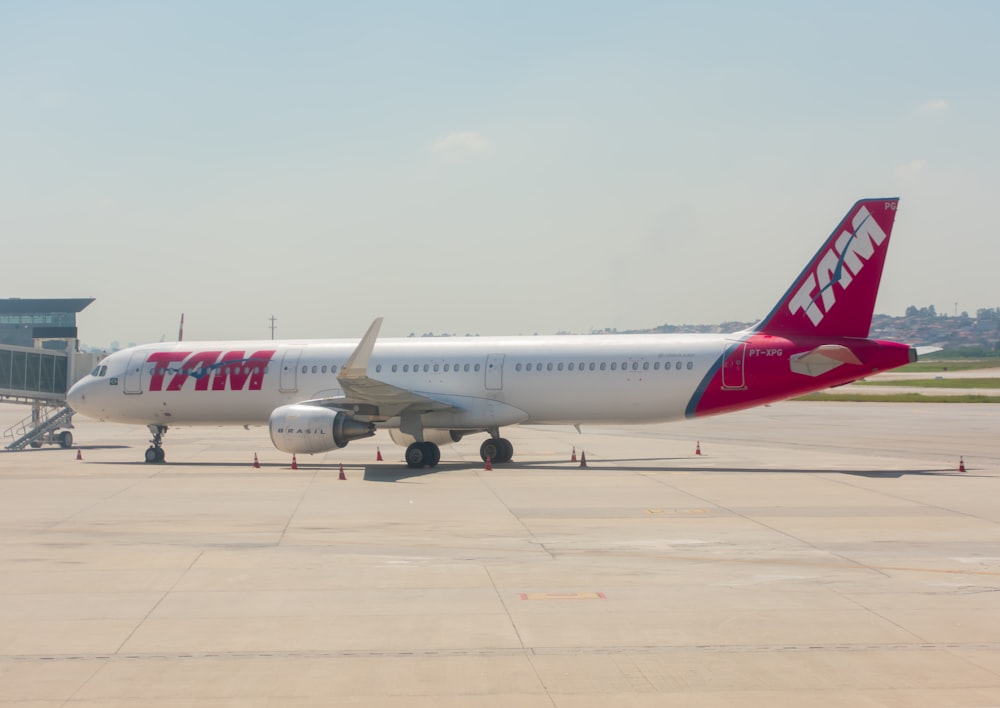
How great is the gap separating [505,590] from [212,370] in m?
21.4

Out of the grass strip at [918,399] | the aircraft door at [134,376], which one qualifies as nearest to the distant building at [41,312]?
the grass strip at [918,399]

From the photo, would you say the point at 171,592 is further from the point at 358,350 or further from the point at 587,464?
the point at 587,464

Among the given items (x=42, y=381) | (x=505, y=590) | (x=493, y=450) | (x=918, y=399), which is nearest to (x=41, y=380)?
(x=42, y=381)

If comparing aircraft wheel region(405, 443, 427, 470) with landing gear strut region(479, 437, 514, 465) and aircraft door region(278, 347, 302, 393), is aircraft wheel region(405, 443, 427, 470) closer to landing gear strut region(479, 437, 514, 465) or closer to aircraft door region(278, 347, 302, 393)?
landing gear strut region(479, 437, 514, 465)

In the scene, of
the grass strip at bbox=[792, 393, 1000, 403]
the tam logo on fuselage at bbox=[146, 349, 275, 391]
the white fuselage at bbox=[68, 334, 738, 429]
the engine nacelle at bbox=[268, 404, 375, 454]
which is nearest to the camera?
the engine nacelle at bbox=[268, 404, 375, 454]

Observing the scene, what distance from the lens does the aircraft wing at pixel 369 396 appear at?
1048 inches

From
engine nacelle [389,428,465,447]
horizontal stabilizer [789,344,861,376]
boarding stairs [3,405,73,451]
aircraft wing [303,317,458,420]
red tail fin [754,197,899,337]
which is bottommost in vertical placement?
boarding stairs [3,405,73,451]

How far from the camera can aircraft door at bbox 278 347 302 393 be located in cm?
3123

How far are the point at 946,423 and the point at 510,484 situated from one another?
28.2 meters

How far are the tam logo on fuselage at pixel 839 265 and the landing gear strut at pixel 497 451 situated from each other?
883 cm

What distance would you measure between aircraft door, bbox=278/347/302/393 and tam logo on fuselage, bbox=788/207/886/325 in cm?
1397

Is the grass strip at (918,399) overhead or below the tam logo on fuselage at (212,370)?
below

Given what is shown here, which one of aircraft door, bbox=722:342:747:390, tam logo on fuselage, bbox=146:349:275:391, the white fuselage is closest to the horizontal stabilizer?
aircraft door, bbox=722:342:747:390

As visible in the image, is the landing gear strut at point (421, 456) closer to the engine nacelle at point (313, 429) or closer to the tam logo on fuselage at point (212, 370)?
the engine nacelle at point (313, 429)
